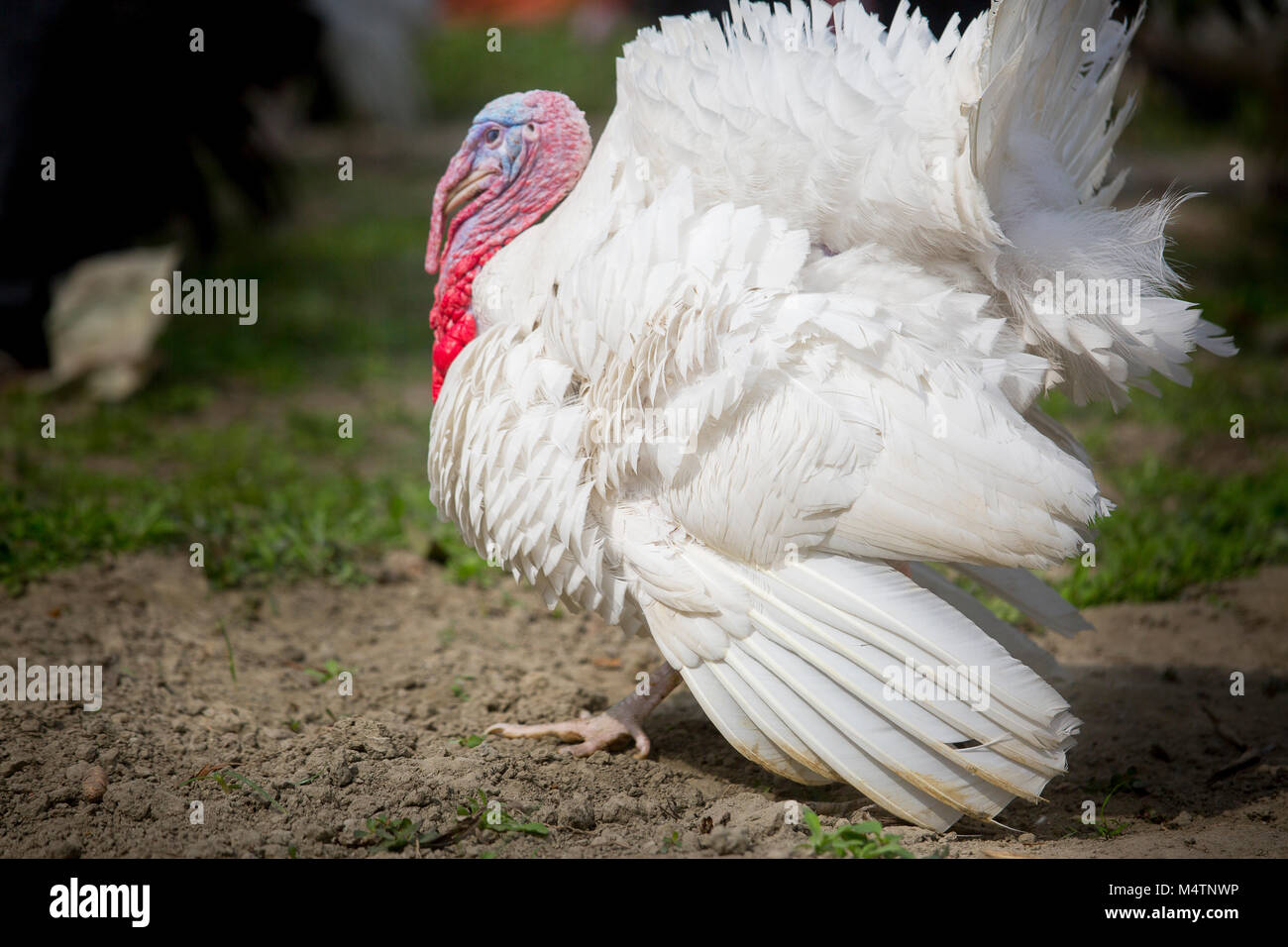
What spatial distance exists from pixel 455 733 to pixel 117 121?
223 inches

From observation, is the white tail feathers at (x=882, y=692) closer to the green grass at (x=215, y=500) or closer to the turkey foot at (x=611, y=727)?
the turkey foot at (x=611, y=727)

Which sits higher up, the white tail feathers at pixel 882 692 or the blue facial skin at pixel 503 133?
the blue facial skin at pixel 503 133

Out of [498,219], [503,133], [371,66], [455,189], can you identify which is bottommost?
[498,219]

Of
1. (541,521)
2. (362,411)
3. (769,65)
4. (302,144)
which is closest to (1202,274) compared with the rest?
(362,411)

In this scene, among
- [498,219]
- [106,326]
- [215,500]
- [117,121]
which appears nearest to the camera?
[498,219]

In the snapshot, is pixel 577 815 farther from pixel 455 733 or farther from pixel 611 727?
pixel 455 733

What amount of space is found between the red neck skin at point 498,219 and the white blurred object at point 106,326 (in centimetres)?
381

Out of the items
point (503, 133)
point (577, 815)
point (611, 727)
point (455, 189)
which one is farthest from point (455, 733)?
point (503, 133)

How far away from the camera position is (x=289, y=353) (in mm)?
7469

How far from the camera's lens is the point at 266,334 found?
25.8 feet

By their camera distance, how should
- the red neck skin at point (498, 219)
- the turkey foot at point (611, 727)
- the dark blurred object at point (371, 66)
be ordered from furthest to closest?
1. the dark blurred object at point (371, 66)
2. the red neck skin at point (498, 219)
3. the turkey foot at point (611, 727)

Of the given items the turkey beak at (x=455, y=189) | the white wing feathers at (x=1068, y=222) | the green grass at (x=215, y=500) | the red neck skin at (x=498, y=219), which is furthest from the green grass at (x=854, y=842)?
the green grass at (x=215, y=500)

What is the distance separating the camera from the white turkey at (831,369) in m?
2.62
